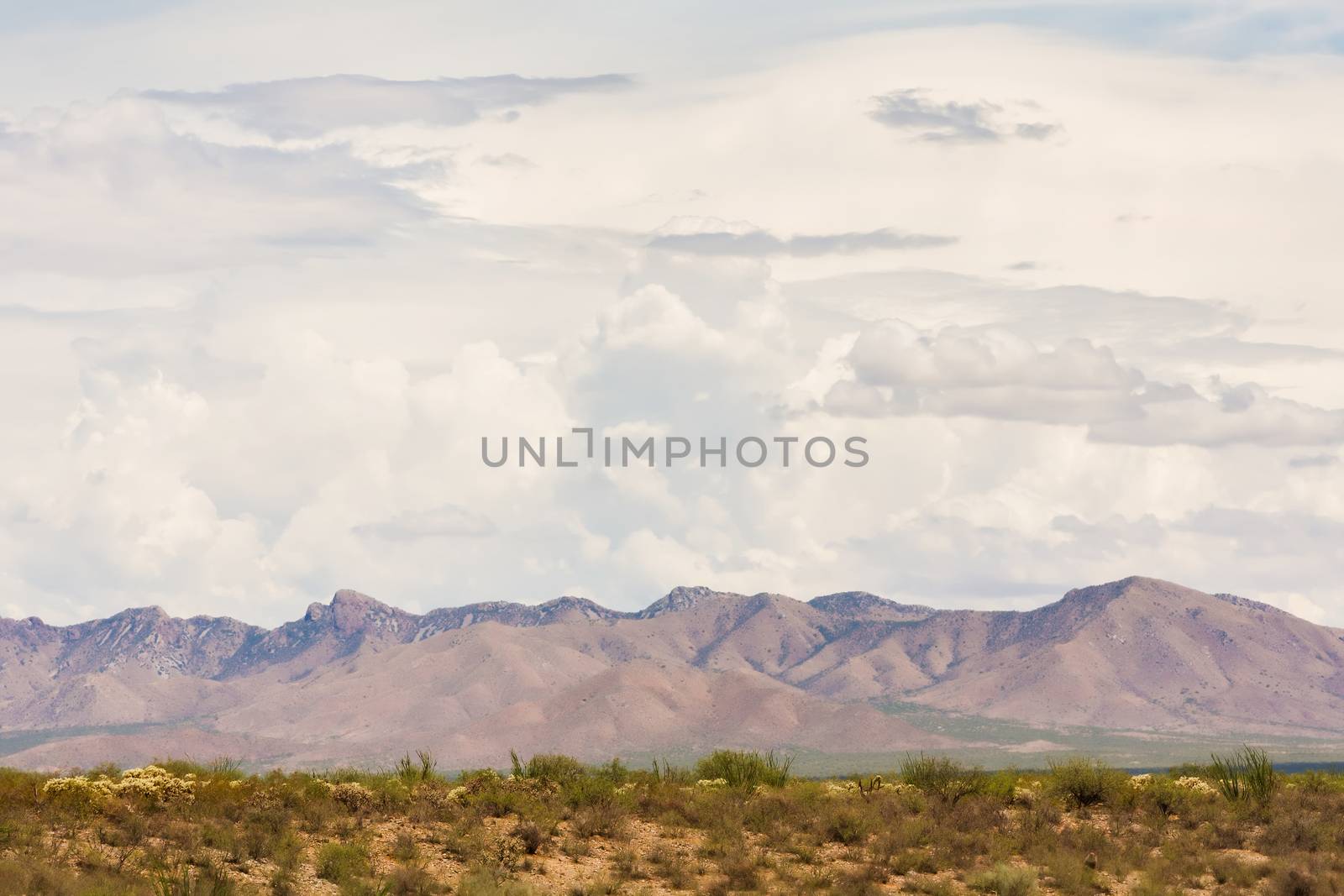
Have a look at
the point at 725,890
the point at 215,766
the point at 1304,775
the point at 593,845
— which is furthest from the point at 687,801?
the point at 1304,775

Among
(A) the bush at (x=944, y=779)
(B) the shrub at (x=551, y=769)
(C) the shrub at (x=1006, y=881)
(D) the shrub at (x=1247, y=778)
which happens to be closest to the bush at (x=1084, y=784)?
(A) the bush at (x=944, y=779)

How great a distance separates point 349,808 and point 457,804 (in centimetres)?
244

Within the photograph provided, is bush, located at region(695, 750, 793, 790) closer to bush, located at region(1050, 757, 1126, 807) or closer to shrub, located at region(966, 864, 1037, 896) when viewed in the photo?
bush, located at region(1050, 757, 1126, 807)

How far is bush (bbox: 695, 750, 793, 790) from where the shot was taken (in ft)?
133

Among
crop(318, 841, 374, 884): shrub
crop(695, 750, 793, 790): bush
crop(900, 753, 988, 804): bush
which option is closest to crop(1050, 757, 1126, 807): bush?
crop(900, 753, 988, 804): bush

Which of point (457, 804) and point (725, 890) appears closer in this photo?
point (725, 890)

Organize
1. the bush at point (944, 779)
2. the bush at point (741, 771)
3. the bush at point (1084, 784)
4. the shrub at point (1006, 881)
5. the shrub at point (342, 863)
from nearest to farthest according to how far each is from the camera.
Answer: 1. the shrub at point (342, 863)
2. the shrub at point (1006, 881)
3. the bush at point (944, 779)
4. the bush at point (1084, 784)
5. the bush at point (741, 771)

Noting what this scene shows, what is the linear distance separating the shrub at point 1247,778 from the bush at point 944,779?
6.30m

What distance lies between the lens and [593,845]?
31.9 m

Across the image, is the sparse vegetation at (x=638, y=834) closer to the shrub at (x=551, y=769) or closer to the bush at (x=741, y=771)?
the shrub at (x=551, y=769)

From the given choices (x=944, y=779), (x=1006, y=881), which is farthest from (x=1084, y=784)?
(x=1006, y=881)

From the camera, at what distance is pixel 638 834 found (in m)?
33.2

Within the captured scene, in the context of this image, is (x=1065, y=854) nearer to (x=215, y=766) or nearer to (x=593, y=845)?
(x=593, y=845)

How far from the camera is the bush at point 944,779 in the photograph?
126 feet
